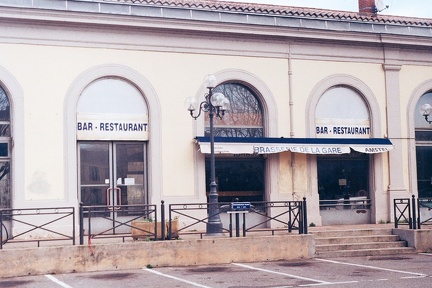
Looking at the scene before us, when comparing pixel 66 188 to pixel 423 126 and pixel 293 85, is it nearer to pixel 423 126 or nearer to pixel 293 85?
pixel 293 85

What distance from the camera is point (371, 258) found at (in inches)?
693

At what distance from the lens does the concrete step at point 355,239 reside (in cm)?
1869

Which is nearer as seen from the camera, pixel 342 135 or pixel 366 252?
pixel 366 252

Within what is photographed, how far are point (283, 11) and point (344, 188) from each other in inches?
239

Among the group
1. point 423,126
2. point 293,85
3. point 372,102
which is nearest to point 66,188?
point 293,85

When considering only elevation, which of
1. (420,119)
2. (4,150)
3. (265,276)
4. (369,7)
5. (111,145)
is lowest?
(265,276)

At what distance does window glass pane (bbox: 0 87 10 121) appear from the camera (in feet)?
63.8

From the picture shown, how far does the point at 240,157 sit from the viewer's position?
21.8m

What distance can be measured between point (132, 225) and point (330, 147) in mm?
7778

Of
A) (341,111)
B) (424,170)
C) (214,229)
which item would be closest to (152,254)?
(214,229)

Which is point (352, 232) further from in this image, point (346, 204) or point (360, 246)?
point (346, 204)

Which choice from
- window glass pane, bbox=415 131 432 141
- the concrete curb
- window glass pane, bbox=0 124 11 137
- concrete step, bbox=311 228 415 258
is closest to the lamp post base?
the concrete curb

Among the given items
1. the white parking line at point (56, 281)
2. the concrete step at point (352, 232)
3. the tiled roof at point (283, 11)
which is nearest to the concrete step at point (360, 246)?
the concrete step at point (352, 232)

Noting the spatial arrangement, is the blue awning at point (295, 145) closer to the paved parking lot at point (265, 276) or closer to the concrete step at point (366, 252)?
the concrete step at point (366, 252)
